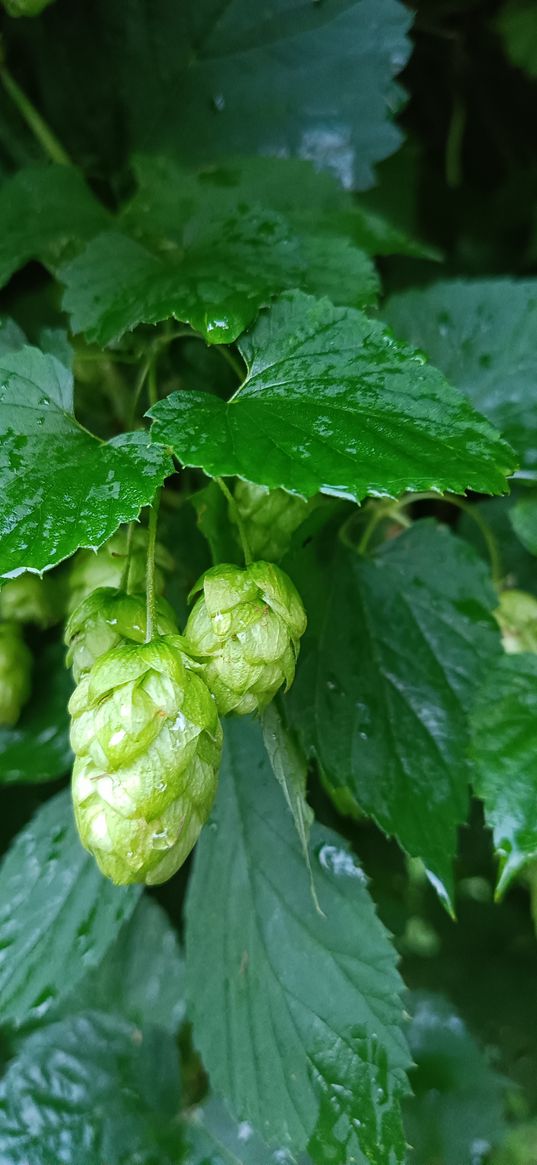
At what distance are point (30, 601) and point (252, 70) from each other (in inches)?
22.5

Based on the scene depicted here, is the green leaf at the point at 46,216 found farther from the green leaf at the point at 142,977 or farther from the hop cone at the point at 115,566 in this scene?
the green leaf at the point at 142,977

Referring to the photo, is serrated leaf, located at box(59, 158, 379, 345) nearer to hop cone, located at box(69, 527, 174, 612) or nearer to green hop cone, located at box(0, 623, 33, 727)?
hop cone, located at box(69, 527, 174, 612)

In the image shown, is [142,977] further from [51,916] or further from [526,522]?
[526,522]

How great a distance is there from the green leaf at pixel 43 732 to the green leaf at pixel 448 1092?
0.61 meters

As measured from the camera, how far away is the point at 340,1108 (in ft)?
2.13

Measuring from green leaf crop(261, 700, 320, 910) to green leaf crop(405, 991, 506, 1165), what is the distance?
2.20 ft

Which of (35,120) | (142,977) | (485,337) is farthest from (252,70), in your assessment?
(142,977)

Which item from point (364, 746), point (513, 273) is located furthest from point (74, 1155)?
point (513, 273)

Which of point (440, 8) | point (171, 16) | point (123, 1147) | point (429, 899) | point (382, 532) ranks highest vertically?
point (171, 16)

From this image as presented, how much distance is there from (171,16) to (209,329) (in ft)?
1.68

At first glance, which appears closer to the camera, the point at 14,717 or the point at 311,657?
the point at 311,657

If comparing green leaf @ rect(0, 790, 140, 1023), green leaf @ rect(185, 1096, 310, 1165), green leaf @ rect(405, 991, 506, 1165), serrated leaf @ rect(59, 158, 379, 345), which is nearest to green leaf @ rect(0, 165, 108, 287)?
serrated leaf @ rect(59, 158, 379, 345)

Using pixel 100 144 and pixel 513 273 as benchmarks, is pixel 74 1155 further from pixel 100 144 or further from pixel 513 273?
pixel 513 273

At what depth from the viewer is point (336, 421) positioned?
0.51m
